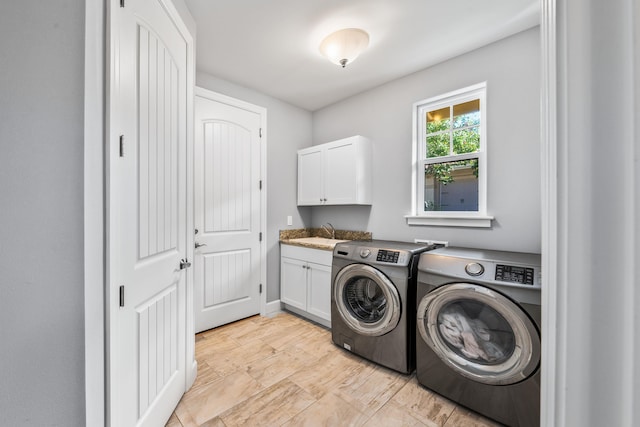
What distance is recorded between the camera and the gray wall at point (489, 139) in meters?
2.04

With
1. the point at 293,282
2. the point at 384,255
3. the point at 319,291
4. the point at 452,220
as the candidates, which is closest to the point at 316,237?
the point at 293,282

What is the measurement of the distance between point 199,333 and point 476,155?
303 cm

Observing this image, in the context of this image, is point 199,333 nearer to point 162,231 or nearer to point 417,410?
point 162,231

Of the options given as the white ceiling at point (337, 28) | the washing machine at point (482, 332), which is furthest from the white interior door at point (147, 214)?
the washing machine at point (482, 332)

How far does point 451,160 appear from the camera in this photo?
2.51 metres

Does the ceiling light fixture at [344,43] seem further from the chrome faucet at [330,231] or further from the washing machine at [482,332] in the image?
the chrome faucet at [330,231]

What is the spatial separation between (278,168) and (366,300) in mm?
1865

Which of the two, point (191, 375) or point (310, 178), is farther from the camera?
point (310, 178)

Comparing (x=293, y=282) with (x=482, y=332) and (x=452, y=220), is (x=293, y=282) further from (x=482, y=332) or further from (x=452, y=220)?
(x=482, y=332)

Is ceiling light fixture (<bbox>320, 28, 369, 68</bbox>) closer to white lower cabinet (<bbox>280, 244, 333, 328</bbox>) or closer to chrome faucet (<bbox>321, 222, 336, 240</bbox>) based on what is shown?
white lower cabinet (<bbox>280, 244, 333, 328</bbox>)
